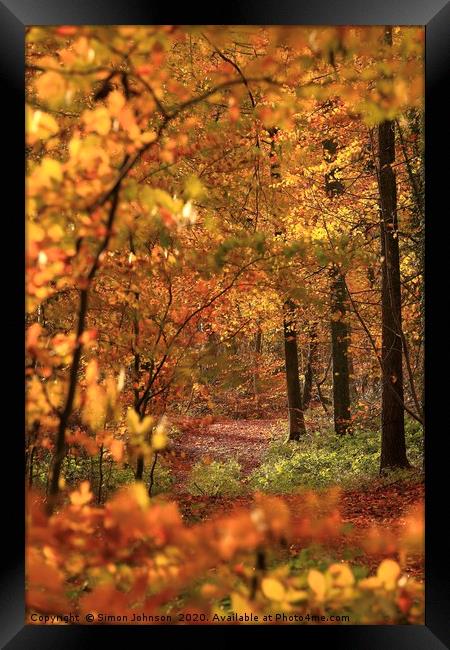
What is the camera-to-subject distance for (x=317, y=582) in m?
2.69

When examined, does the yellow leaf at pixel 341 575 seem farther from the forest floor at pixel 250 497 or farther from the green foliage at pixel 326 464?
the green foliage at pixel 326 464

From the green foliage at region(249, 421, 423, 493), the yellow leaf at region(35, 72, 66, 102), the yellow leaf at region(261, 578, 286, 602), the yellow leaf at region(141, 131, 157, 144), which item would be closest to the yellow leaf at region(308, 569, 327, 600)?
the yellow leaf at region(261, 578, 286, 602)

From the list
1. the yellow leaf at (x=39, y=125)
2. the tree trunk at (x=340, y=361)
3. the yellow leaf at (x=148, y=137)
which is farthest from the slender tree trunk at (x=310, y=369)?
the yellow leaf at (x=39, y=125)

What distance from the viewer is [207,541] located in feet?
8.88

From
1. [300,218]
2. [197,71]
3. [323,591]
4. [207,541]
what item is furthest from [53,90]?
[323,591]

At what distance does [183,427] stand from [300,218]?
1.96 metres

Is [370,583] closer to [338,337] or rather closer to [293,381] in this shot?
[293,381]

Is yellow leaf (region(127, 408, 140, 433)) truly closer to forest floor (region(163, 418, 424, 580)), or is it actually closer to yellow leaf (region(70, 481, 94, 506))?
forest floor (region(163, 418, 424, 580))

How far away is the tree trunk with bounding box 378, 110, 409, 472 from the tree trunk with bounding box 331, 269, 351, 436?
418 mm

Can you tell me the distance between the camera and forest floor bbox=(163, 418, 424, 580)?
294 centimetres
